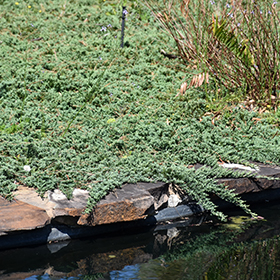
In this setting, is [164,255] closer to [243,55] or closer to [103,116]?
[103,116]

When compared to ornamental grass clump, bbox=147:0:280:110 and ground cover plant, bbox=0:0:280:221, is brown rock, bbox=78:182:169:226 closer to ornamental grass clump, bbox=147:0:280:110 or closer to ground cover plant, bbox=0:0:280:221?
ground cover plant, bbox=0:0:280:221

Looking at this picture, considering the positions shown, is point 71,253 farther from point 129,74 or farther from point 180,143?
point 129,74

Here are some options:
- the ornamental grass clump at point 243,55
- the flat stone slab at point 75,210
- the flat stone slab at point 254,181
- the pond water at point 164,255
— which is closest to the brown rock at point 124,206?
the flat stone slab at point 75,210

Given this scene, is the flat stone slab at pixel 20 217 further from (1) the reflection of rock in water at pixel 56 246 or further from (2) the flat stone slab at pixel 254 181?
(2) the flat stone slab at pixel 254 181

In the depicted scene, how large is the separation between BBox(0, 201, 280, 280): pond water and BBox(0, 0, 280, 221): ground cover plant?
0.34 m

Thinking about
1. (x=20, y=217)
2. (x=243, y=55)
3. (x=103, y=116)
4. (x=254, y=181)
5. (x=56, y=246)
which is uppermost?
(x=243, y=55)

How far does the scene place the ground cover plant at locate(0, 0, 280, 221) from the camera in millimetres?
3744

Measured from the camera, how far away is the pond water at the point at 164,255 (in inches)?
114

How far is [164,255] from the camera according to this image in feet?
10.7

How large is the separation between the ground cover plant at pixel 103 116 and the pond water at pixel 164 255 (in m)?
0.34

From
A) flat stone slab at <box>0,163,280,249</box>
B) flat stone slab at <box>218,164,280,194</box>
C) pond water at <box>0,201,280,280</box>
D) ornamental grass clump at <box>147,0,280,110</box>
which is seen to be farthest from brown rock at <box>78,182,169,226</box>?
ornamental grass clump at <box>147,0,280,110</box>

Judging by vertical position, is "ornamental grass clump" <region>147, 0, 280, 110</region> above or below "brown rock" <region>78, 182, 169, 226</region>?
above

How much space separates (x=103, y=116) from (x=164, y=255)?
7.03ft

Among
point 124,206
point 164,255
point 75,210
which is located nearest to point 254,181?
point 164,255
